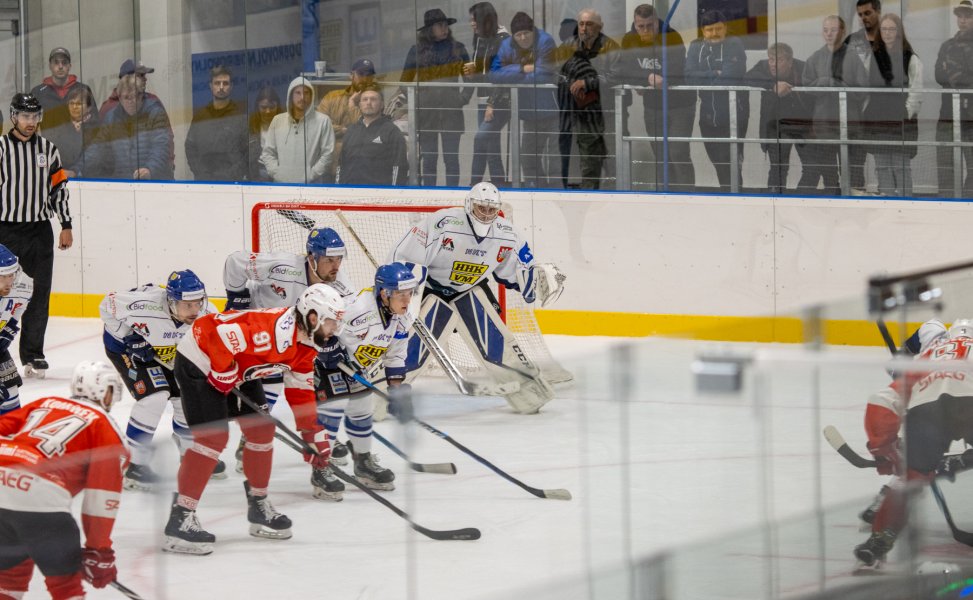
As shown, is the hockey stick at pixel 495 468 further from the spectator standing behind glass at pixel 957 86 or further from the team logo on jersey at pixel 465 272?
the spectator standing behind glass at pixel 957 86

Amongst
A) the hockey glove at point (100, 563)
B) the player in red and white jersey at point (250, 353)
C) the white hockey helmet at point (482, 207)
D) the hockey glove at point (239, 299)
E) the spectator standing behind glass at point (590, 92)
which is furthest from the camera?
the spectator standing behind glass at point (590, 92)

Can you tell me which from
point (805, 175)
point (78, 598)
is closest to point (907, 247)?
point (805, 175)

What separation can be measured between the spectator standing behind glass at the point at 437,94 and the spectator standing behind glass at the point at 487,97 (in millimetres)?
85

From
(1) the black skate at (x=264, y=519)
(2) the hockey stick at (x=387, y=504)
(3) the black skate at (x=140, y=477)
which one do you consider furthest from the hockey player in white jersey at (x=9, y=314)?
(3) the black skate at (x=140, y=477)

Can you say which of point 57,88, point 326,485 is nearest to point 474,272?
point 326,485

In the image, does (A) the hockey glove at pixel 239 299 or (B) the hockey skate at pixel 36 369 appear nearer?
(A) the hockey glove at pixel 239 299

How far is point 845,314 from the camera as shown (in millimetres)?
4281

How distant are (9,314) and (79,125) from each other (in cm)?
417

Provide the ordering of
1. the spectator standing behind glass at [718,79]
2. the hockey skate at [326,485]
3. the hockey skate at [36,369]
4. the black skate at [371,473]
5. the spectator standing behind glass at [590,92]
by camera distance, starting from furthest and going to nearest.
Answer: the spectator standing behind glass at [590,92], the spectator standing behind glass at [718,79], the hockey skate at [36,369], the hockey skate at [326,485], the black skate at [371,473]

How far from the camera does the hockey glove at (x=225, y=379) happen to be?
4.86 m

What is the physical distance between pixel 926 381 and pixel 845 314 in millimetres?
1234

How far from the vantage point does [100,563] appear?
343 centimetres

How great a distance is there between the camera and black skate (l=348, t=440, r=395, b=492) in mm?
3773

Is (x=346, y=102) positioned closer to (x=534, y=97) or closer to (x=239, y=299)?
(x=534, y=97)
